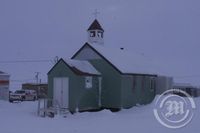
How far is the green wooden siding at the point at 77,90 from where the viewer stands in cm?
2838

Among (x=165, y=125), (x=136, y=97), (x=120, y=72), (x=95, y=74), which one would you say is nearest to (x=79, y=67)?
(x=95, y=74)

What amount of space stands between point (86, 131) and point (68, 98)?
1146 centimetres

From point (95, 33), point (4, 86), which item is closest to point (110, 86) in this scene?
point (95, 33)

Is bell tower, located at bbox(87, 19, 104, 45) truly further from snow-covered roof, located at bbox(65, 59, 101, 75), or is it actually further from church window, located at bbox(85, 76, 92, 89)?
church window, located at bbox(85, 76, 92, 89)

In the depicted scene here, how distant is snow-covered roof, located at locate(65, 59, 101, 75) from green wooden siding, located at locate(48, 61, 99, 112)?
609 mm

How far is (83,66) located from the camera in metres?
31.0

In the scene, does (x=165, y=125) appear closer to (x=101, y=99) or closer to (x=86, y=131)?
(x=86, y=131)

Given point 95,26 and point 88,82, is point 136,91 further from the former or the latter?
point 95,26

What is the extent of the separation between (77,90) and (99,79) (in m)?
3.14

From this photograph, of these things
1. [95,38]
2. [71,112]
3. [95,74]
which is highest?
[95,38]

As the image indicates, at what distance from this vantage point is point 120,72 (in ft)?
101

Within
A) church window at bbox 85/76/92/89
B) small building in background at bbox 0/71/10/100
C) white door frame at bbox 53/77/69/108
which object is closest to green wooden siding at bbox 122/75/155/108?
church window at bbox 85/76/92/89

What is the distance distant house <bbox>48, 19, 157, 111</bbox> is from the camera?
Answer: 28.8 meters

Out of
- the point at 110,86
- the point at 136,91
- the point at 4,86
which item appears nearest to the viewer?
the point at 110,86
